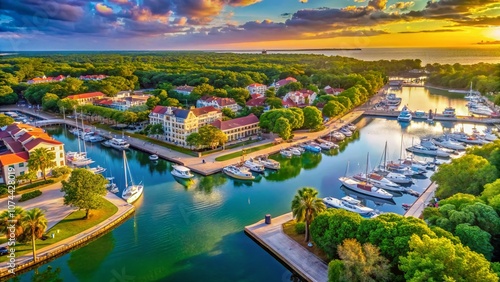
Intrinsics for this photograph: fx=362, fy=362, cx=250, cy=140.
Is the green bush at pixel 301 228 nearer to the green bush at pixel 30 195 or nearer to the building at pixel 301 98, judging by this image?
the green bush at pixel 30 195

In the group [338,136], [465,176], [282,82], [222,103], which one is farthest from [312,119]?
[282,82]

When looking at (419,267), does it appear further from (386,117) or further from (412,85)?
(412,85)

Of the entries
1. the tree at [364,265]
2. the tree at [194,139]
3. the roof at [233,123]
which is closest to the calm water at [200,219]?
the tree at [194,139]

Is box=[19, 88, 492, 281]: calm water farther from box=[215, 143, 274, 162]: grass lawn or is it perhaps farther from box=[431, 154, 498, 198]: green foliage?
box=[431, 154, 498, 198]: green foliage

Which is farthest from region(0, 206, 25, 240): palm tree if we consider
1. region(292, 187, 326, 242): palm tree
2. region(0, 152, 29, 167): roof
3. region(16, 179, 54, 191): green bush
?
region(292, 187, 326, 242): palm tree

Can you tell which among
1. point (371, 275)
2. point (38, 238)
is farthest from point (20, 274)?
point (371, 275)

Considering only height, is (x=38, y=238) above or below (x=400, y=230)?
below
